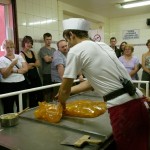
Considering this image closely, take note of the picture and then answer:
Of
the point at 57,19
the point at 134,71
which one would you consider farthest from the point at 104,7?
the point at 134,71

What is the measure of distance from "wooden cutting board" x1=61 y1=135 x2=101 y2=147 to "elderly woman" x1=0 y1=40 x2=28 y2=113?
1.53 meters

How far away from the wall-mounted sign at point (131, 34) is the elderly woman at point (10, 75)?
182 inches

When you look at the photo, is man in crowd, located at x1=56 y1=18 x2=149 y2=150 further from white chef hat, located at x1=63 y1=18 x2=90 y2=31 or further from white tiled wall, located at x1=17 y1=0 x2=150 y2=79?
white tiled wall, located at x1=17 y1=0 x2=150 y2=79

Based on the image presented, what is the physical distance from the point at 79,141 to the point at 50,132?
27cm

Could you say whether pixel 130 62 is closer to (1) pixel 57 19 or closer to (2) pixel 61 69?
(2) pixel 61 69

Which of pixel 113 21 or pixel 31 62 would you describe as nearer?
pixel 31 62

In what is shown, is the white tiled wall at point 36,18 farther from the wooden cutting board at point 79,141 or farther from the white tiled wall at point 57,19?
the wooden cutting board at point 79,141

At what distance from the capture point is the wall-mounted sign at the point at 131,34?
6465 mm

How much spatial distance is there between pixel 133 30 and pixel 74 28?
5.55 m

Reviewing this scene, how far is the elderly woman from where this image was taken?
261cm

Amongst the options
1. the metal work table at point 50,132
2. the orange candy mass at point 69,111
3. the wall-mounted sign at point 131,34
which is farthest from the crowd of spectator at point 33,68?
the wall-mounted sign at point 131,34

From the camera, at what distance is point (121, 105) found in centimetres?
133

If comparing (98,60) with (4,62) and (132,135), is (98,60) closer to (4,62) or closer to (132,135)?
(132,135)

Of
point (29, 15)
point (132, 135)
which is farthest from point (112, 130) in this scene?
point (29, 15)
